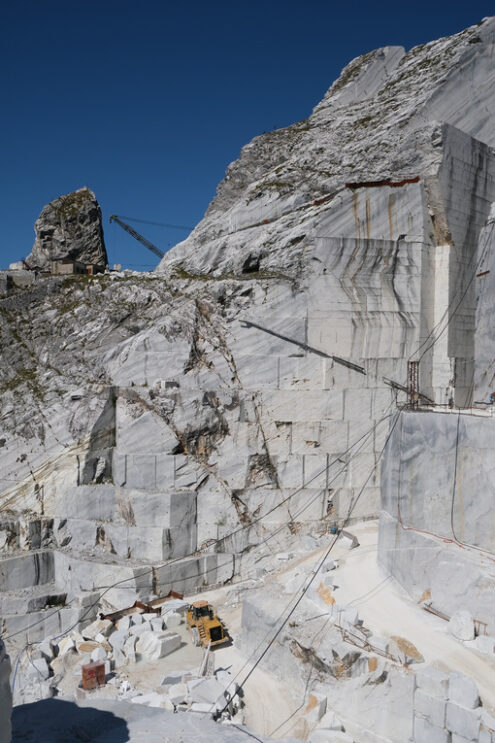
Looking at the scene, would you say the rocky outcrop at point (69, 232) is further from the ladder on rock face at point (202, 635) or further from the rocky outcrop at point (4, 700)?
the rocky outcrop at point (4, 700)

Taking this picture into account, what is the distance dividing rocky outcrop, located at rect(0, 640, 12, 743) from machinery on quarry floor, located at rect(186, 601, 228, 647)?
11.7m

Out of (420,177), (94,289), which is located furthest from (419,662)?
(94,289)

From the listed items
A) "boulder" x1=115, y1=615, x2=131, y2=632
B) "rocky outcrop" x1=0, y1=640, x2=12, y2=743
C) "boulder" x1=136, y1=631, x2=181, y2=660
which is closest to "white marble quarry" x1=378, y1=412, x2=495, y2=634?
"boulder" x1=136, y1=631, x2=181, y2=660

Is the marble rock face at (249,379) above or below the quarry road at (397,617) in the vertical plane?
above

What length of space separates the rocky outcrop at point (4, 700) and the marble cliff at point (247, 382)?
14.3 m

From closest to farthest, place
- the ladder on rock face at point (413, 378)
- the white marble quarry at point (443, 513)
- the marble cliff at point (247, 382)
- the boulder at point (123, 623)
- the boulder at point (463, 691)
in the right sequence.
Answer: the boulder at point (463, 691) < the white marble quarry at point (443, 513) < the boulder at point (123, 623) < the marble cliff at point (247, 382) < the ladder on rock face at point (413, 378)

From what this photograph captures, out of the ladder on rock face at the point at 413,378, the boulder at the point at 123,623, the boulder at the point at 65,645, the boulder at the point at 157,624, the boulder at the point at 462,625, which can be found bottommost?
the boulder at the point at 65,645

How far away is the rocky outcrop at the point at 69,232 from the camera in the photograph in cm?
3494

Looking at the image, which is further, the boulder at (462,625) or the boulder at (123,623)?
the boulder at (123,623)

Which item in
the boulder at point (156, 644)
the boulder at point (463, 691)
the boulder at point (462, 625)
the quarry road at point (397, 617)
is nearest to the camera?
the boulder at point (463, 691)

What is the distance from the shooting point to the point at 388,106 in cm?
2809

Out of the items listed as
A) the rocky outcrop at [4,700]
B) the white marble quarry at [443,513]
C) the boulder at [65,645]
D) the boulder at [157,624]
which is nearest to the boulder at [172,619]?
the boulder at [157,624]

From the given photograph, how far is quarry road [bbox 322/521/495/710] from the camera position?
1264 cm

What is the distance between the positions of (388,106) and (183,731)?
93.7 feet
